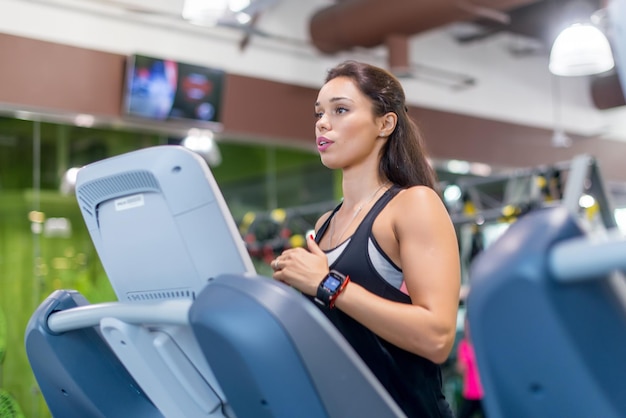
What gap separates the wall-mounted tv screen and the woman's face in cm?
472

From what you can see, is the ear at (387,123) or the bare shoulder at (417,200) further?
the ear at (387,123)

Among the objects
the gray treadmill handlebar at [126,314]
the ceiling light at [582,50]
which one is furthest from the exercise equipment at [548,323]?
the ceiling light at [582,50]

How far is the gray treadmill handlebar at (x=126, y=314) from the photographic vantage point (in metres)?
1.16

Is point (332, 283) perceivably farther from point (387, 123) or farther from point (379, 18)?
point (379, 18)

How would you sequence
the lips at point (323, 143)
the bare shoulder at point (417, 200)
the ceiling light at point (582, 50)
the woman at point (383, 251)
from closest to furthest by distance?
the woman at point (383, 251) < the bare shoulder at point (417, 200) < the lips at point (323, 143) < the ceiling light at point (582, 50)

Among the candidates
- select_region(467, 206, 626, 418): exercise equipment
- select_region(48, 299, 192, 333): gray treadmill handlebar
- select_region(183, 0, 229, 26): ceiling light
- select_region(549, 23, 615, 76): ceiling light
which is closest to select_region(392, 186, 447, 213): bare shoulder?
select_region(48, 299, 192, 333): gray treadmill handlebar

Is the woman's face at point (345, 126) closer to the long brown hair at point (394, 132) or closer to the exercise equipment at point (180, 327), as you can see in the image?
the long brown hair at point (394, 132)

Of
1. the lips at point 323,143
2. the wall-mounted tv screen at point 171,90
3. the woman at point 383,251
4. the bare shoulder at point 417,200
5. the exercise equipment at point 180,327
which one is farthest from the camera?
the wall-mounted tv screen at point 171,90

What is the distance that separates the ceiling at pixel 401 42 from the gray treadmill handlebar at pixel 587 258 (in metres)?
5.23

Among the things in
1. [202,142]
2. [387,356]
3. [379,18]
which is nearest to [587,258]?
[387,356]

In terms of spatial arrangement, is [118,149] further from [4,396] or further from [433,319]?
[433,319]

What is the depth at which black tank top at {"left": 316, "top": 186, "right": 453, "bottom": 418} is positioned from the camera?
143 centimetres

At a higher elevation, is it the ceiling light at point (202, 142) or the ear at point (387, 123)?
the ear at point (387, 123)

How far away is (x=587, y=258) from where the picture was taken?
0.74 metres
